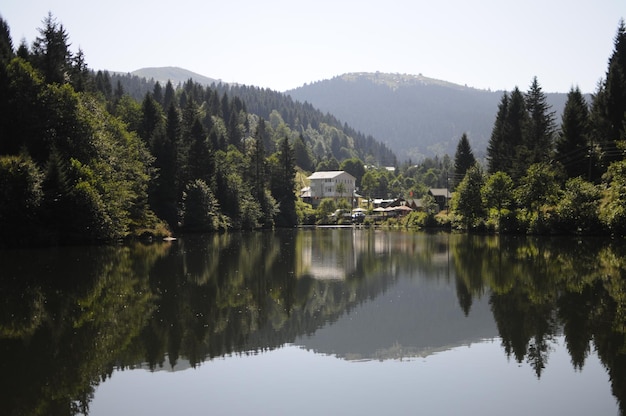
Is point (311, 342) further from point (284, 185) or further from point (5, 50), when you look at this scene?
point (284, 185)

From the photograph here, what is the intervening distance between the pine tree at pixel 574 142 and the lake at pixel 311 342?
3541 centimetres

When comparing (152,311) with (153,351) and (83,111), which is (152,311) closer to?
(153,351)

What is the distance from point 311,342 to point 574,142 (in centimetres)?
5684

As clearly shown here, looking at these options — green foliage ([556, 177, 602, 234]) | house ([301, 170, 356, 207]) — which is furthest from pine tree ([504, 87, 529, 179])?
house ([301, 170, 356, 207])

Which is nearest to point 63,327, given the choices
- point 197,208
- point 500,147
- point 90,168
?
point 90,168

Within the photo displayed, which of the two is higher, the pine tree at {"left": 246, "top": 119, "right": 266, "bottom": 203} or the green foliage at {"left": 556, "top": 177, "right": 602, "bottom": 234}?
the pine tree at {"left": 246, "top": 119, "right": 266, "bottom": 203}

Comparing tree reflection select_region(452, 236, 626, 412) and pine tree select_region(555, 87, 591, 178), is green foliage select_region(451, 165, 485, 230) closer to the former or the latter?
pine tree select_region(555, 87, 591, 178)

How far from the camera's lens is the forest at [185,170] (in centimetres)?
4578

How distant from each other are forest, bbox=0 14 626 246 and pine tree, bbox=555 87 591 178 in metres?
0.13

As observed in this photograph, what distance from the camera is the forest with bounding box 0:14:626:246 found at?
45781 mm

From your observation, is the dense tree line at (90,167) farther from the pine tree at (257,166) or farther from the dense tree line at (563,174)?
the dense tree line at (563,174)

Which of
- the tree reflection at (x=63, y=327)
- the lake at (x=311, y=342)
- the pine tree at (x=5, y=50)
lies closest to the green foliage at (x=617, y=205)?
the lake at (x=311, y=342)

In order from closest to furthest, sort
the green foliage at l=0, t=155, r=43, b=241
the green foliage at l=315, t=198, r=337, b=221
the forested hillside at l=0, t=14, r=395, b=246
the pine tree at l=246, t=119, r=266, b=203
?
the green foliage at l=0, t=155, r=43, b=241, the forested hillside at l=0, t=14, r=395, b=246, the pine tree at l=246, t=119, r=266, b=203, the green foliage at l=315, t=198, r=337, b=221

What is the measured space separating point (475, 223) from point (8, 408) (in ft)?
225
